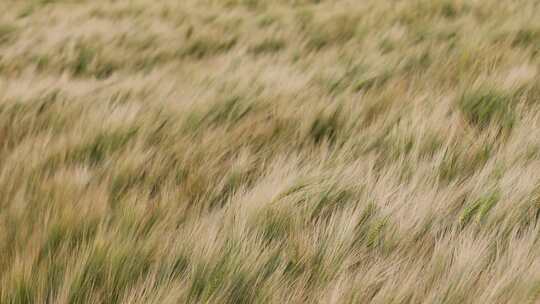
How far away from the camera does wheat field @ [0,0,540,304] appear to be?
84 centimetres

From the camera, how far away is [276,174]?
118 cm

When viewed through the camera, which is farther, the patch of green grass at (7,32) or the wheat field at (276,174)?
the patch of green grass at (7,32)

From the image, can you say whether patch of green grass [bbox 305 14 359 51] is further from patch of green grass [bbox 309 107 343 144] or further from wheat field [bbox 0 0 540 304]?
patch of green grass [bbox 309 107 343 144]

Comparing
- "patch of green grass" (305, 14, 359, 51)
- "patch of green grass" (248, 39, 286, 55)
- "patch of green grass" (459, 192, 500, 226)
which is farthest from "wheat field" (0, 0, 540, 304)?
"patch of green grass" (305, 14, 359, 51)

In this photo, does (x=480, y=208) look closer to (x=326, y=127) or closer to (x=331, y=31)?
(x=326, y=127)

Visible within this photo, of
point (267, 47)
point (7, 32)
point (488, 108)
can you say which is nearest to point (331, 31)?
point (267, 47)

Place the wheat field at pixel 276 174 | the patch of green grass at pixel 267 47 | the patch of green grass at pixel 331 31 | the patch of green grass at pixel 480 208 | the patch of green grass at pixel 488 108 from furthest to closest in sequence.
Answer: the patch of green grass at pixel 331 31 < the patch of green grass at pixel 267 47 < the patch of green grass at pixel 488 108 < the patch of green grass at pixel 480 208 < the wheat field at pixel 276 174

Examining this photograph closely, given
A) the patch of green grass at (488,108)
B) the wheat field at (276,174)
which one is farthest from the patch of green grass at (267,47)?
the patch of green grass at (488,108)

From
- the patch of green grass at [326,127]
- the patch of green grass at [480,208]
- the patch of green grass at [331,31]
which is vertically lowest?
the patch of green grass at [331,31]

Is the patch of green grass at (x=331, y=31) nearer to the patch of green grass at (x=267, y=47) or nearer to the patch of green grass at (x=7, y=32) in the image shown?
the patch of green grass at (x=267, y=47)

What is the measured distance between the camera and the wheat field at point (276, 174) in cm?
84

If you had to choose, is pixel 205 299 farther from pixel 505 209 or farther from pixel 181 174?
pixel 505 209

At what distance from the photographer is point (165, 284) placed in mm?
813

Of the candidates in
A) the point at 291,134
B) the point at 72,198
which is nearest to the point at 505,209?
the point at 291,134
